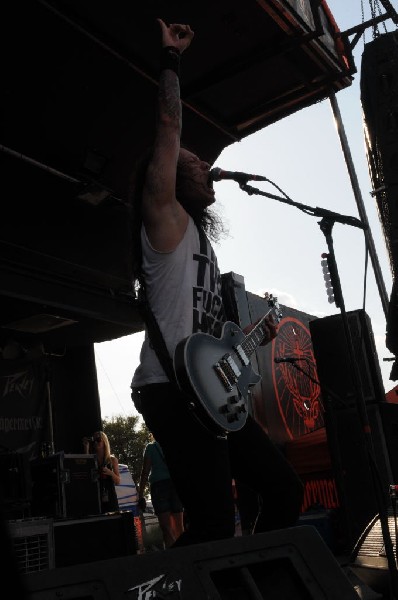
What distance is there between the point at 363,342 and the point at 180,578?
3451mm

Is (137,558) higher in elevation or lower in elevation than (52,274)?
lower

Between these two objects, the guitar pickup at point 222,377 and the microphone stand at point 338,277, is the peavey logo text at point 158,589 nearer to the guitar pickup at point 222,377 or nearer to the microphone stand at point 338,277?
the guitar pickup at point 222,377

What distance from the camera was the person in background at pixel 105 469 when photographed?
5.93 m

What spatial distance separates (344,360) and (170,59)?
295cm

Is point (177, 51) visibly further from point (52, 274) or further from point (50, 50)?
point (52, 274)

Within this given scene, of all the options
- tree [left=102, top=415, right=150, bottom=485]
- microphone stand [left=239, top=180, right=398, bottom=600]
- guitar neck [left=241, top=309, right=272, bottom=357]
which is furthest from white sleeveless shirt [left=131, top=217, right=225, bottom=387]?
tree [left=102, top=415, right=150, bottom=485]

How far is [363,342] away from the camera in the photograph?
452cm

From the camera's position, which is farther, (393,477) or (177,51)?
(393,477)

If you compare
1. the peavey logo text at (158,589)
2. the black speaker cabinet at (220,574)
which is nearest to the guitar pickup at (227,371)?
the black speaker cabinet at (220,574)

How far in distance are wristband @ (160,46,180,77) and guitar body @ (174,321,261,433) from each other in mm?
963

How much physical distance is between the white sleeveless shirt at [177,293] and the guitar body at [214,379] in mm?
67

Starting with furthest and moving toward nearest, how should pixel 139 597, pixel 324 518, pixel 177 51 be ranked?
1. pixel 324 518
2. pixel 177 51
3. pixel 139 597

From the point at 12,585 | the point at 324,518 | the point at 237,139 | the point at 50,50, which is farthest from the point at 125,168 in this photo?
the point at 12,585

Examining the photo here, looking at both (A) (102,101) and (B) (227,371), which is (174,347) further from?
(A) (102,101)
